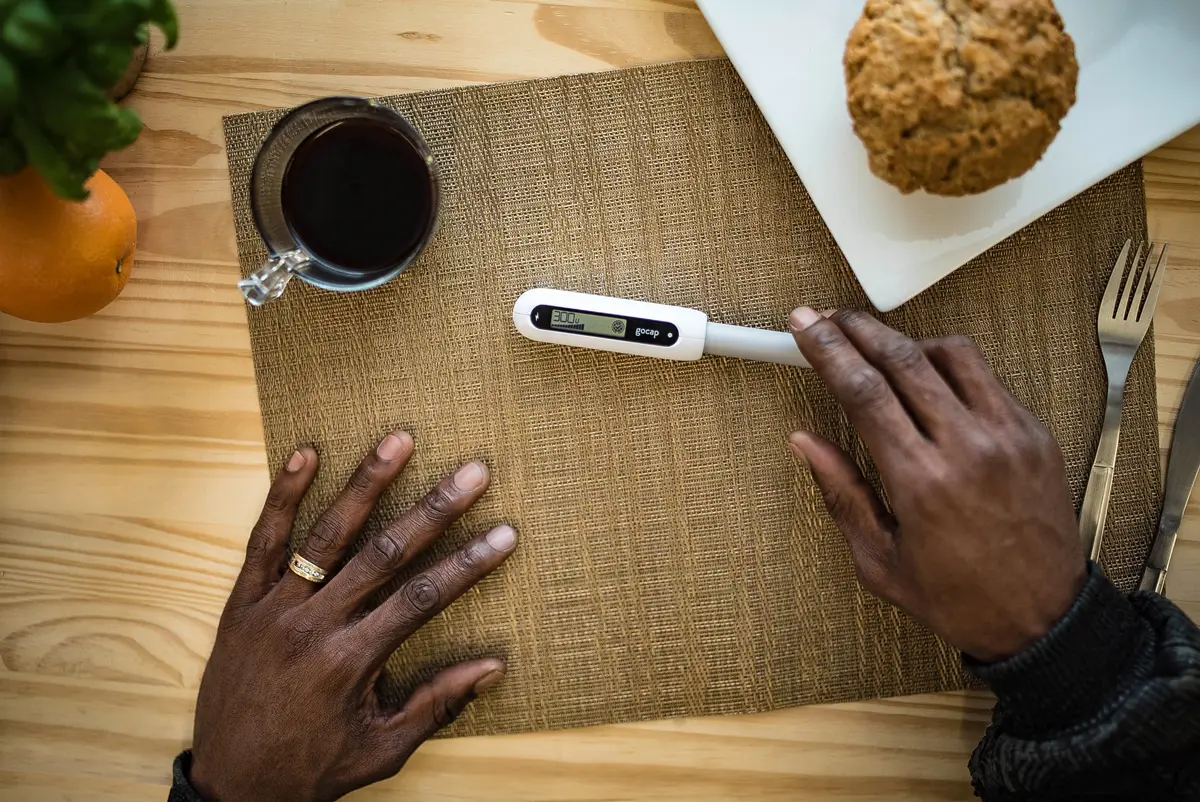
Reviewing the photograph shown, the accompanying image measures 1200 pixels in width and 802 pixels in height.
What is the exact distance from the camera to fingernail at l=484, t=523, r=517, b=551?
2.95 ft

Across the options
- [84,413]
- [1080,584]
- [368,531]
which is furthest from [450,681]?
[1080,584]

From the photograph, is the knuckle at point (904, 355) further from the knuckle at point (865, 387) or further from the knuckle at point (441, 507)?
the knuckle at point (441, 507)

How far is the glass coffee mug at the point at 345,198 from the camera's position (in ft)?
2.73

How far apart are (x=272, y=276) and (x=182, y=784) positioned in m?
0.52

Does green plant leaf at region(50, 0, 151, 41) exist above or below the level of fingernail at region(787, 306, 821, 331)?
above

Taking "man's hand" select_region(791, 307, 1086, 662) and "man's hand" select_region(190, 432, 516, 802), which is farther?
"man's hand" select_region(190, 432, 516, 802)

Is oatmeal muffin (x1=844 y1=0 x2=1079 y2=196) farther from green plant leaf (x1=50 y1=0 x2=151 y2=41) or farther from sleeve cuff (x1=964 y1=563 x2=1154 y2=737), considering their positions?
green plant leaf (x1=50 y1=0 x2=151 y2=41)

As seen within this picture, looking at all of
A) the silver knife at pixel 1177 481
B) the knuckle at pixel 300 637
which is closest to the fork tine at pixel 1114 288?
the silver knife at pixel 1177 481

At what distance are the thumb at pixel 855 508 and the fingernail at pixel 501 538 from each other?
1.00 feet

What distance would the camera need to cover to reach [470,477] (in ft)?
2.95

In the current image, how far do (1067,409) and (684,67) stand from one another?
53 centimetres

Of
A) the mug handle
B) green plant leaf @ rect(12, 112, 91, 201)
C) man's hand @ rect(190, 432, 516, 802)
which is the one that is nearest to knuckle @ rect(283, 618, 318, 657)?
man's hand @ rect(190, 432, 516, 802)

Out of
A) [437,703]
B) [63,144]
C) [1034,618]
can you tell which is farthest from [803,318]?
[63,144]

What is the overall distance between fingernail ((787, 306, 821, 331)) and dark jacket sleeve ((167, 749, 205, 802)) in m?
0.76
